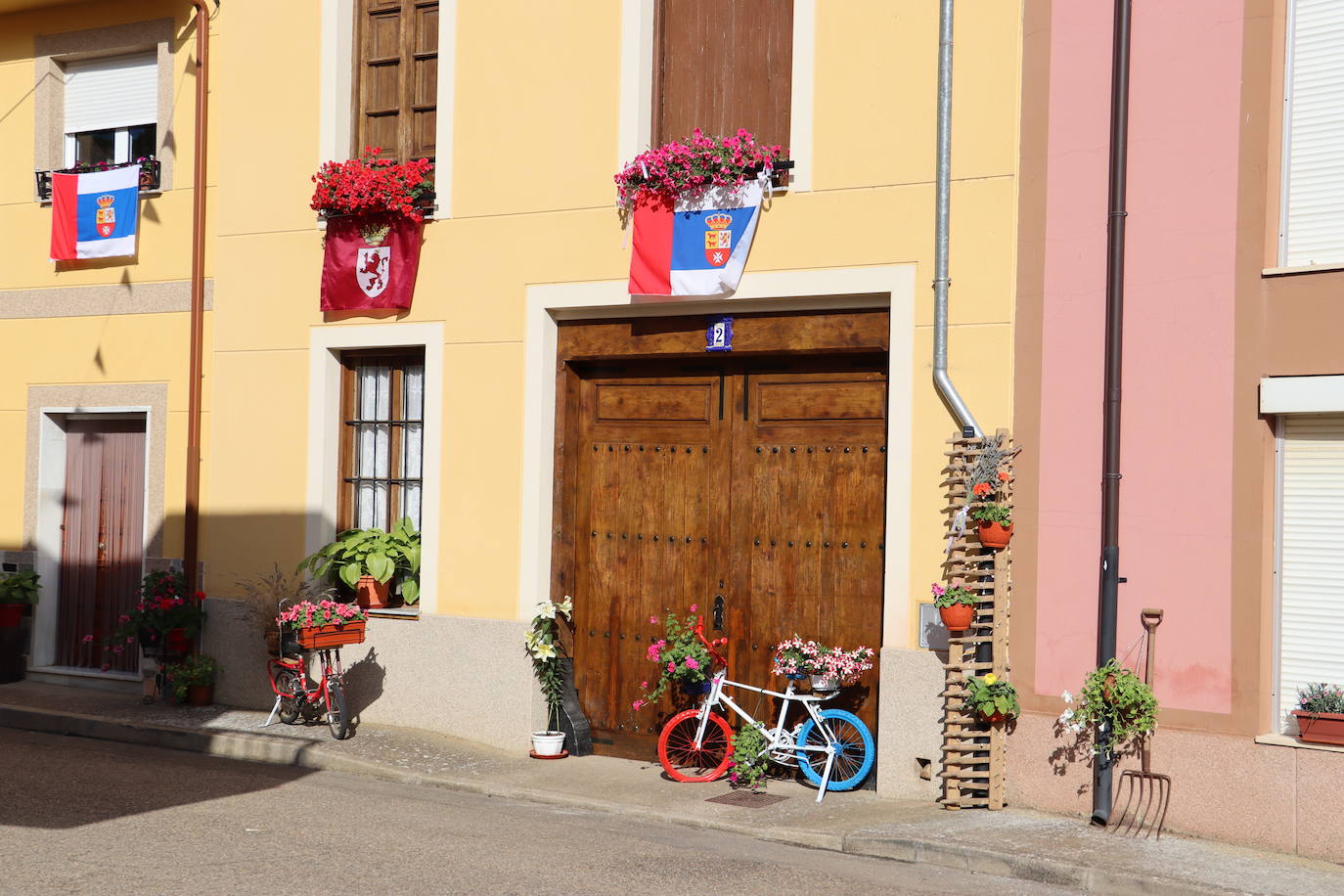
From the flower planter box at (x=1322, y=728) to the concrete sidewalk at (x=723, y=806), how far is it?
0.66m

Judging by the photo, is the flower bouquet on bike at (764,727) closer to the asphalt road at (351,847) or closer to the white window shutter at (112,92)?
the asphalt road at (351,847)

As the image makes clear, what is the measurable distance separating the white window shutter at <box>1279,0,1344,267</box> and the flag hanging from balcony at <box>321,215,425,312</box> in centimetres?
643

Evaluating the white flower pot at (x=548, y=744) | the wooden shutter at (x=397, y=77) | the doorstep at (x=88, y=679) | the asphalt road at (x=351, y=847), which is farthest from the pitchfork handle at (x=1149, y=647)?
the doorstep at (x=88, y=679)

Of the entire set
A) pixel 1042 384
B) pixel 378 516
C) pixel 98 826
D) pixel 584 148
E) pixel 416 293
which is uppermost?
pixel 584 148

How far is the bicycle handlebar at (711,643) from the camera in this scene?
1015 centimetres

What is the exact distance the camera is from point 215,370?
12.6 metres

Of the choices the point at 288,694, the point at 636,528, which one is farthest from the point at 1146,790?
the point at 288,694

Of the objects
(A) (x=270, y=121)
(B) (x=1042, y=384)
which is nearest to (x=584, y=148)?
(A) (x=270, y=121)

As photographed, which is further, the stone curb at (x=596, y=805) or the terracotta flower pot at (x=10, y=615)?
the terracotta flower pot at (x=10, y=615)

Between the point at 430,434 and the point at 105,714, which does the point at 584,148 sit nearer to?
the point at 430,434

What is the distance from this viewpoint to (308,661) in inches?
461

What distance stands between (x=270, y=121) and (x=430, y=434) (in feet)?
10.2

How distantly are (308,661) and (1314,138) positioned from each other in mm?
8176

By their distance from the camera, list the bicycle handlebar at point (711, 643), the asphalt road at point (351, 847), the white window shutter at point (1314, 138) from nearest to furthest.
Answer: the asphalt road at point (351, 847) → the white window shutter at point (1314, 138) → the bicycle handlebar at point (711, 643)
